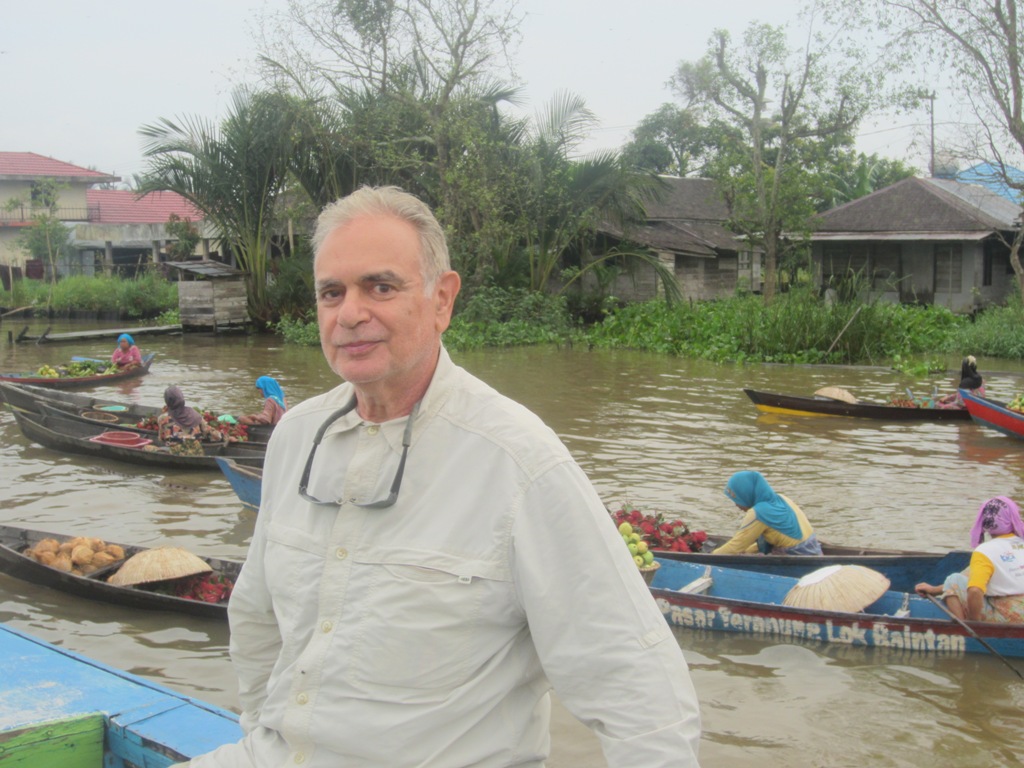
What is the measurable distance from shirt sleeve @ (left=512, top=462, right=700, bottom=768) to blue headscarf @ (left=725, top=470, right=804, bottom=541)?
586 centimetres

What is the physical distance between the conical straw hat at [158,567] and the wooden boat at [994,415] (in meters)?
10.5

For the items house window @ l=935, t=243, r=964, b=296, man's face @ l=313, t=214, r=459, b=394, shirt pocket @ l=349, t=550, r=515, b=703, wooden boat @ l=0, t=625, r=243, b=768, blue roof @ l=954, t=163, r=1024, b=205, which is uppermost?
blue roof @ l=954, t=163, r=1024, b=205

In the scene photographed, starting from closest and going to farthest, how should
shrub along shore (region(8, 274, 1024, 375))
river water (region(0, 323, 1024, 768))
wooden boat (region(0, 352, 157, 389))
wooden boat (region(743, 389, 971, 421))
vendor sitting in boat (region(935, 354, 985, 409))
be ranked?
river water (region(0, 323, 1024, 768)), vendor sitting in boat (region(935, 354, 985, 409)), wooden boat (region(743, 389, 971, 421)), wooden boat (region(0, 352, 157, 389)), shrub along shore (region(8, 274, 1024, 375))

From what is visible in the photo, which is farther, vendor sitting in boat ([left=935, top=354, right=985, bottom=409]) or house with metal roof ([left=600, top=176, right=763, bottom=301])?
house with metal roof ([left=600, top=176, right=763, bottom=301])

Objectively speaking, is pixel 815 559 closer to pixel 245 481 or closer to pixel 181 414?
pixel 245 481

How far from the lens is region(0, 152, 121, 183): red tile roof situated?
1736 inches

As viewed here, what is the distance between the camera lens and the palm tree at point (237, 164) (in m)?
28.0

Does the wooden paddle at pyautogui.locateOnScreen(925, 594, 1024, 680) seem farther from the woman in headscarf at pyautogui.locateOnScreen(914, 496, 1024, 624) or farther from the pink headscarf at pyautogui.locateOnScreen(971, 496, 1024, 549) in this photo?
the pink headscarf at pyautogui.locateOnScreen(971, 496, 1024, 549)

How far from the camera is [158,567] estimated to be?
7.36 m

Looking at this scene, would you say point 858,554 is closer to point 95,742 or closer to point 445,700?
point 95,742

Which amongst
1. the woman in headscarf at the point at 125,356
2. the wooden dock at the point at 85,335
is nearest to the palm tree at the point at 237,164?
the wooden dock at the point at 85,335

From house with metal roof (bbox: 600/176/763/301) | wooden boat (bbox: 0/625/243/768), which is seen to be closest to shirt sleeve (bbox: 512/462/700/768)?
wooden boat (bbox: 0/625/243/768)

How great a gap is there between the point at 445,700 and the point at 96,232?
43073 mm

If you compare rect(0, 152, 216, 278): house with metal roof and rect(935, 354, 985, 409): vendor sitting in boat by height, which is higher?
rect(0, 152, 216, 278): house with metal roof
